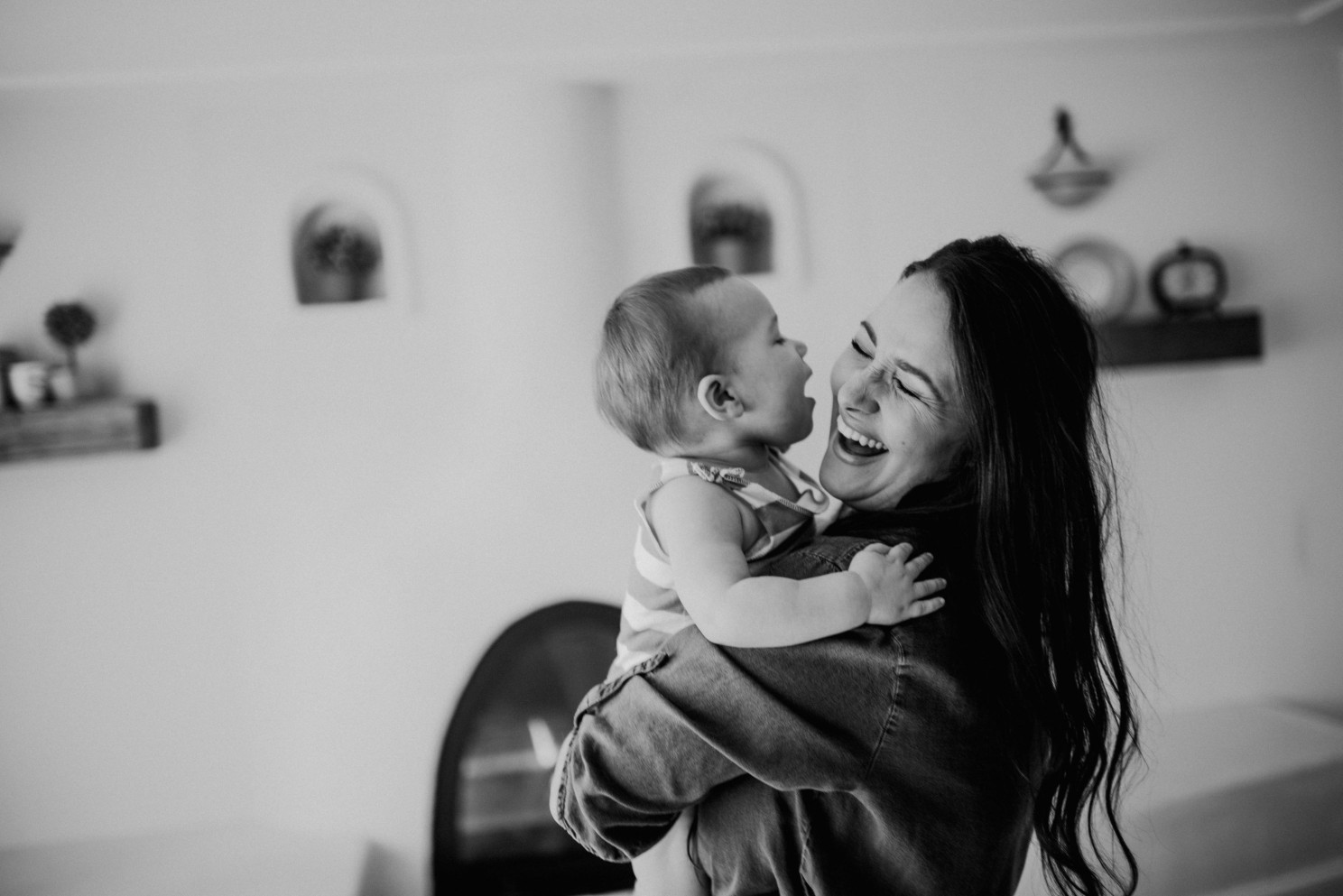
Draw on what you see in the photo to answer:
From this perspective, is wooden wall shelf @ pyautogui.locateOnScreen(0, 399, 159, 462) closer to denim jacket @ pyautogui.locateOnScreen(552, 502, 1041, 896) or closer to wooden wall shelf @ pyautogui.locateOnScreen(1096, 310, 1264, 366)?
denim jacket @ pyautogui.locateOnScreen(552, 502, 1041, 896)

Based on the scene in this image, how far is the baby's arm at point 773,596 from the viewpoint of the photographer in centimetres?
89

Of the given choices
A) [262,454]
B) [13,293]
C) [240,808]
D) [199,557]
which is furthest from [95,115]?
[240,808]

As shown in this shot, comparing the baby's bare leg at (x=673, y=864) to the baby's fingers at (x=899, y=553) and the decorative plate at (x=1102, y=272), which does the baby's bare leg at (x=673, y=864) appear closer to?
the baby's fingers at (x=899, y=553)

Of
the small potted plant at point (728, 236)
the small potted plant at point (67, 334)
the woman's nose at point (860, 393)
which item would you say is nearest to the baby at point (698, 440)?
the woman's nose at point (860, 393)

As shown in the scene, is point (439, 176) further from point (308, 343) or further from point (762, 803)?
point (762, 803)

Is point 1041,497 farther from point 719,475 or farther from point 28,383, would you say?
point 28,383

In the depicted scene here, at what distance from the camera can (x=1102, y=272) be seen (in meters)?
2.90

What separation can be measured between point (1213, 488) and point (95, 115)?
3.47 metres

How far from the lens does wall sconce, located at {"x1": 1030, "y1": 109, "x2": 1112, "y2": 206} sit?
282cm

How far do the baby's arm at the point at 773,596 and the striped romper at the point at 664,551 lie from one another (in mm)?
69

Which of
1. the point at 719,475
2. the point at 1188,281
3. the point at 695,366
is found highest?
the point at 1188,281

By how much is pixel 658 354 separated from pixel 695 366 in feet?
0.15

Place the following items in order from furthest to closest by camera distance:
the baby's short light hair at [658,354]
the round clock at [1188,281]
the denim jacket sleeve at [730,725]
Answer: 1. the round clock at [1188,281]
2. the baby's short light hair at [658,354]
3. the denim jacket sleeve at [730,725]

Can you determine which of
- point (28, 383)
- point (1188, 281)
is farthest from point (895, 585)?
point (1188, 281)
